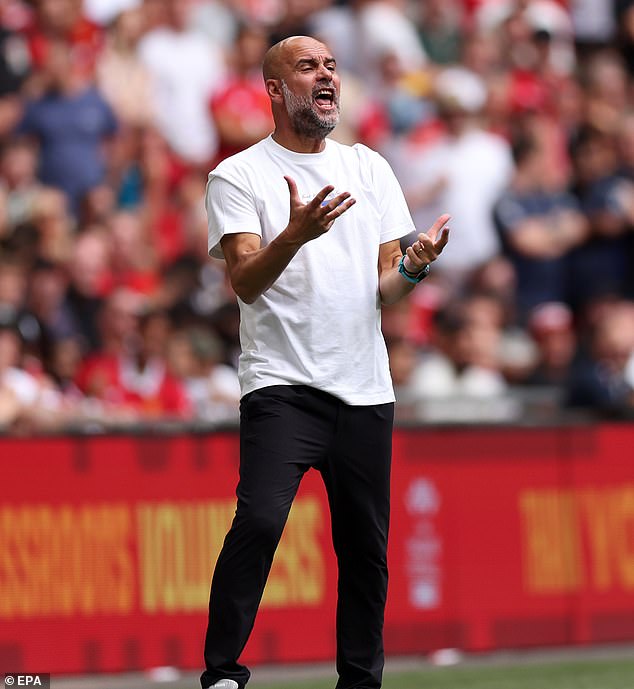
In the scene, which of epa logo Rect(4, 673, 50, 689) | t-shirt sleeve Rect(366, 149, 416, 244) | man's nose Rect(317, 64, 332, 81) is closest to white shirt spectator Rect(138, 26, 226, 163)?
epa logo Rect(4, 673, 50, 689)

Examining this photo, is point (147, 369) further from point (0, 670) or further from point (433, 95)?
point (433, 95)

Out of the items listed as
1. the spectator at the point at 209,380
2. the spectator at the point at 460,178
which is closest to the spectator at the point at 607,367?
the spectator at the point at 460,178

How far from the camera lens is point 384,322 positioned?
1062 cm

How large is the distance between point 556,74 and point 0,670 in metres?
7.99

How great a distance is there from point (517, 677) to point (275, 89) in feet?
11.6

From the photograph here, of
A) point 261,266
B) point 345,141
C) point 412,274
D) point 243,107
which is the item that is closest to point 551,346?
point 345,141

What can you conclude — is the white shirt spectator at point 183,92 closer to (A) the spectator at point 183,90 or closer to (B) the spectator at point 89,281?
(A) the spectator at point 183,90

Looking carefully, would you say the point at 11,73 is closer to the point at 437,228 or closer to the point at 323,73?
the point at 323,73

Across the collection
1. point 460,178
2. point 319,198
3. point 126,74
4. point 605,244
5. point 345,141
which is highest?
point 126,74

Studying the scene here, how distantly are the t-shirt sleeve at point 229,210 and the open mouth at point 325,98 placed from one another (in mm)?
395

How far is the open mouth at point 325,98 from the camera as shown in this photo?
5.51 m

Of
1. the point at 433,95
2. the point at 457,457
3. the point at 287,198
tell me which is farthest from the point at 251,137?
the point at 287,198

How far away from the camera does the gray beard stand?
5508 mm

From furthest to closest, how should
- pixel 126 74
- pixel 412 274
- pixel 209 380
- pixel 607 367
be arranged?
pixel 126 74
pixel 209 380
pixel 607 367
pixel 412 274
